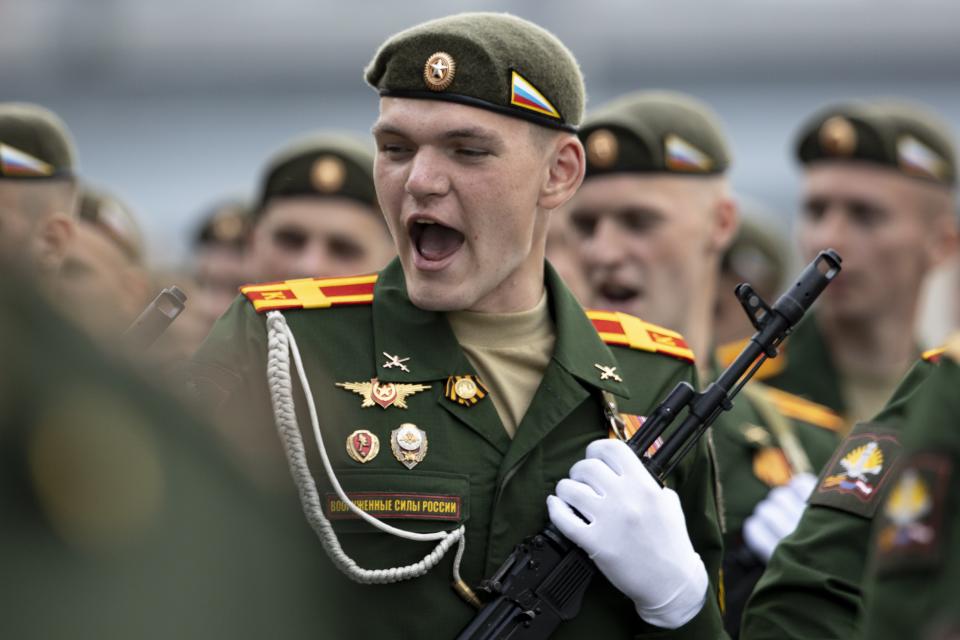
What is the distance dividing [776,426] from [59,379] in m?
4.43

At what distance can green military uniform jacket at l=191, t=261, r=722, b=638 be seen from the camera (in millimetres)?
3422

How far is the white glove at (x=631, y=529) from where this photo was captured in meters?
3.45

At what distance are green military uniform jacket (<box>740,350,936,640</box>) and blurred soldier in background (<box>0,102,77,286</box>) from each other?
2096 millimetres

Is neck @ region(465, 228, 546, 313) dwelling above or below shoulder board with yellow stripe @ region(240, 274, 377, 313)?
above

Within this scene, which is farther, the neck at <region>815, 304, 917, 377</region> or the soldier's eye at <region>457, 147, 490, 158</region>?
the neck at <region>815, 304, 917, 377</region>

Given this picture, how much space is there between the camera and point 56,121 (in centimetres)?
484

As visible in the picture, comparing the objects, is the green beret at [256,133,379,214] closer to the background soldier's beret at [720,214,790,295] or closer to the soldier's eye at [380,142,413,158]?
the background soldier's beret at [720,214,790,295]

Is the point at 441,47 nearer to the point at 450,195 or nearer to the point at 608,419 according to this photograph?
Result: the point at 450,195

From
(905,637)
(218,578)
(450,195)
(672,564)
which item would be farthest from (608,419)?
(218,578)

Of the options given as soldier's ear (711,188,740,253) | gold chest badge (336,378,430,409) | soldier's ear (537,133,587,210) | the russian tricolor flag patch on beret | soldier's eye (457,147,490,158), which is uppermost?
the russian tricolor flag patch on beret

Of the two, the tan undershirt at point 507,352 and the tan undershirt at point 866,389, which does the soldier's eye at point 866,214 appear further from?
the tan undershirt at point 507,352

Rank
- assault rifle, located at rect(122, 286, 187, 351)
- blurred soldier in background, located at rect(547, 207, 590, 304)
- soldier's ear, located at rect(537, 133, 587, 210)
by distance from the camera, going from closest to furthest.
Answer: assault rifle, located at rect(122, 286, 187, 351) → soldier's ear, located at rect(537, 133, 587, 210) → blurred soldier in background, located at rect(547, 207, 590, 304)

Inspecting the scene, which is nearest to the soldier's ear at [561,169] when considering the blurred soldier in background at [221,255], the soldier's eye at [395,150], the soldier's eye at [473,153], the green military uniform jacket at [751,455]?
the soldier's eye at [473,153]

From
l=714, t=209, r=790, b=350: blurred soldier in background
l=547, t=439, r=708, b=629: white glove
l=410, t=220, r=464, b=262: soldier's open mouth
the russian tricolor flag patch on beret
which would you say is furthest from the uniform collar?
l=714, t=209, r=790, b=350: blurred soldier in background
